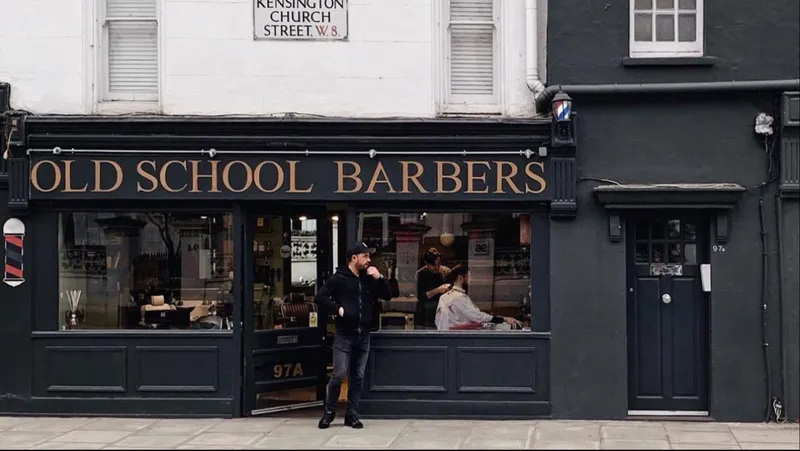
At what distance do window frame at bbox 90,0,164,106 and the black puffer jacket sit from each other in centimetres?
299

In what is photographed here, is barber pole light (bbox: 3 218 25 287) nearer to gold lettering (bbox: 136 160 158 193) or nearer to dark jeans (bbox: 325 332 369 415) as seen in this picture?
gold lettering (bbox: 136 160 158 193)

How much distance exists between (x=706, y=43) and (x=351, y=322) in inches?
188

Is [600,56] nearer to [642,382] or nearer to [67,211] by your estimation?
[642,382]

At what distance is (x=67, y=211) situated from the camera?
1081cm

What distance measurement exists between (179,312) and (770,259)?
21.1ft

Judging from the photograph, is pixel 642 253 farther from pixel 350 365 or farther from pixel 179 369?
pixel 179 369

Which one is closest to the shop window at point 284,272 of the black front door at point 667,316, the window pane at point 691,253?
the black front door at point 667,316

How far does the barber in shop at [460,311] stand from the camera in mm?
10797

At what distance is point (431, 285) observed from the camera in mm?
10867

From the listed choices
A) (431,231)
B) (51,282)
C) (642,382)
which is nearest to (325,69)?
(431,231)

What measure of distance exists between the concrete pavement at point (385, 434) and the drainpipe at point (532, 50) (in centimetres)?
353

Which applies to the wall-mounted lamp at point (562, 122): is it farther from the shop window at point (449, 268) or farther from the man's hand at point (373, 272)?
the man's hand at point (373, 272)

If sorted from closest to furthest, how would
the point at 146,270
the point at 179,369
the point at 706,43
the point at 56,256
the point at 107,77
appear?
the point at 706,43 < the point at 179,369 < the point at 56,256 < the point at 146,270 < the point at 107,77

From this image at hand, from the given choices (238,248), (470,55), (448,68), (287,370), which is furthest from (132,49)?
(287,370)
